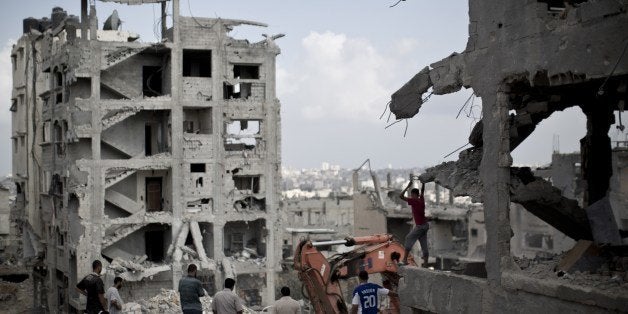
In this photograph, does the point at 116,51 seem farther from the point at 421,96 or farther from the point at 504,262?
the point at 504,262

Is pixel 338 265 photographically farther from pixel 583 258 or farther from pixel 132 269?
pixel 132 269

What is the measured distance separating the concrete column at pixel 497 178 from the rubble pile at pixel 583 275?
397 millimetres

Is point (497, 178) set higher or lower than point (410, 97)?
lower

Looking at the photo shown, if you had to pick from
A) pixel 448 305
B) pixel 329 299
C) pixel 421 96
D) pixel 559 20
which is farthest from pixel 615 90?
pixel 329 299

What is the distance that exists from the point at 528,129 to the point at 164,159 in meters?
28.4

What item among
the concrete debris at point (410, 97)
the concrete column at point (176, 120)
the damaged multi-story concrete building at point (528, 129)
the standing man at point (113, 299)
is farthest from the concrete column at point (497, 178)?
the concrete column at point (176, 120)

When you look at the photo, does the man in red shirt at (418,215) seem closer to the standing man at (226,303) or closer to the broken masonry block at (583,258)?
the standing man at (226,303)

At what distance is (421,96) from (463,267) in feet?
9.53

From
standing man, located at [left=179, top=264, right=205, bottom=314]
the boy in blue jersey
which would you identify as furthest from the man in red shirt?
standing man, located at [left=179, top=264, right=205, bottom=314]

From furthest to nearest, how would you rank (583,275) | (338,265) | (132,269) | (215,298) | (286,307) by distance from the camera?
1. (132,269)
2. (338,265)
3. (286,307)
4. (215,298)
5. (583,275)

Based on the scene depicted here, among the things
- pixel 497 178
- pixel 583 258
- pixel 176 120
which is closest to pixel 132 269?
pixel 176 120

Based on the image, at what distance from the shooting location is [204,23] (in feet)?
132

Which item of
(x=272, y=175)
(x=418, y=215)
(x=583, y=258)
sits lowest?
(x=583, y=258)

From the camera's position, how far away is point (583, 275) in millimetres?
11188
